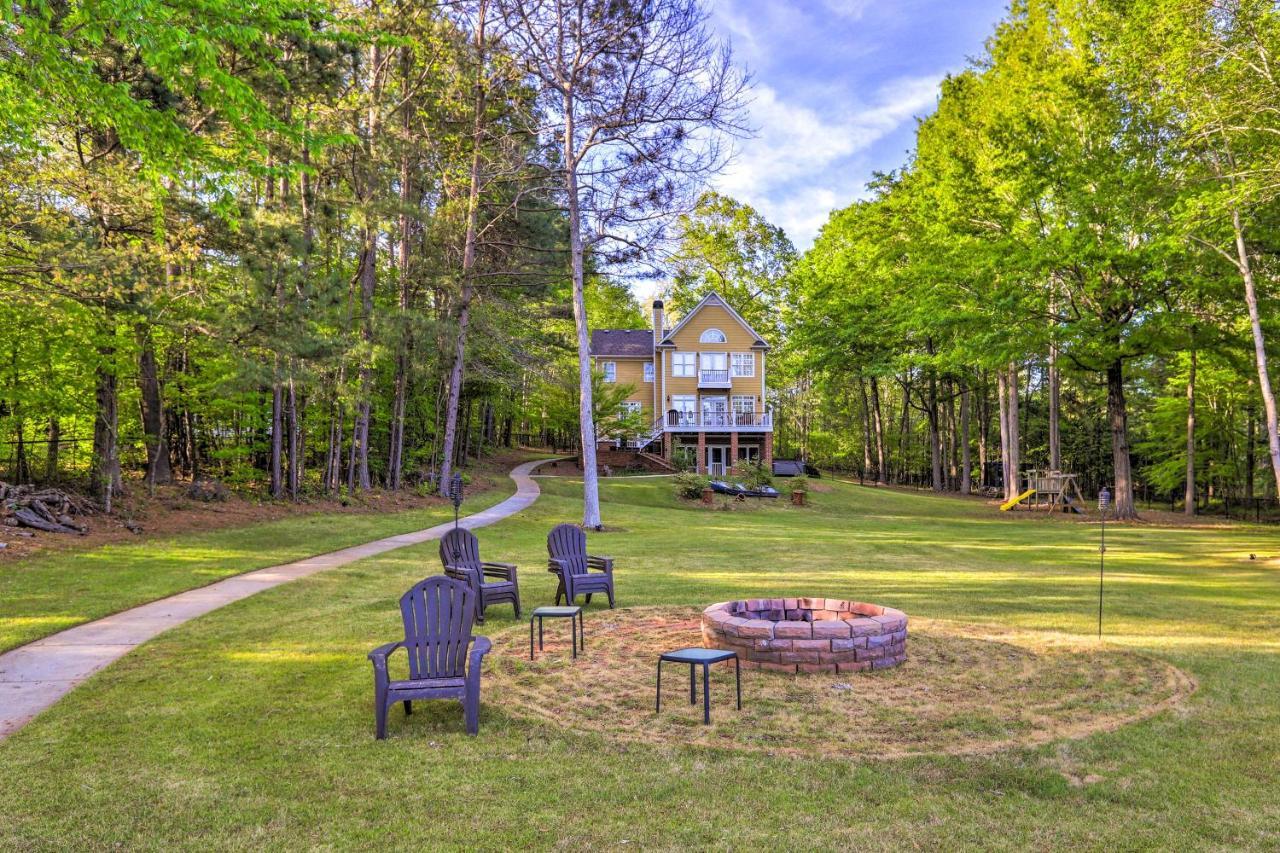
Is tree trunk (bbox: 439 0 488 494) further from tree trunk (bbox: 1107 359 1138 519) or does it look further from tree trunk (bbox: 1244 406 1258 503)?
tree trunk (bbox: 1244 406 1258 503)

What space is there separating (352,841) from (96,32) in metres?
7.40

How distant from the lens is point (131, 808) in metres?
3.87

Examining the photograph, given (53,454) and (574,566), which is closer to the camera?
(574,566)

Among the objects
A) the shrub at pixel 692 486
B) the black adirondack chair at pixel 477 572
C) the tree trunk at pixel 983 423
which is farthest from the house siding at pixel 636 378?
the black adirondack chair at pixel 477 572

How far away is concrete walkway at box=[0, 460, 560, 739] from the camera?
5625 mm

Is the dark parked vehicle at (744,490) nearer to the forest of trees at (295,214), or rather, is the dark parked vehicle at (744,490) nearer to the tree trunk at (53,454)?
the forest of trees at (295,214)

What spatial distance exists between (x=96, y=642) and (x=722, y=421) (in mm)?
31788

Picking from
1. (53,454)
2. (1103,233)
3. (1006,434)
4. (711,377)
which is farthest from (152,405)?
(1006,434)

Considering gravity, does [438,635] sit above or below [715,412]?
below

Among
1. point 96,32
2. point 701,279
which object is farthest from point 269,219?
point 701,279

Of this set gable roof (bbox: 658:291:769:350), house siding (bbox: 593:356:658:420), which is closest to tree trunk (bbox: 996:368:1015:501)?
gable roof (bbox: 658:291:769:350)

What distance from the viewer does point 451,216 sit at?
880 inches

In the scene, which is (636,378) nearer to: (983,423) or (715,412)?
(715,412)

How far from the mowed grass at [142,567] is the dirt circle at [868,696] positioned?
16.4ft
